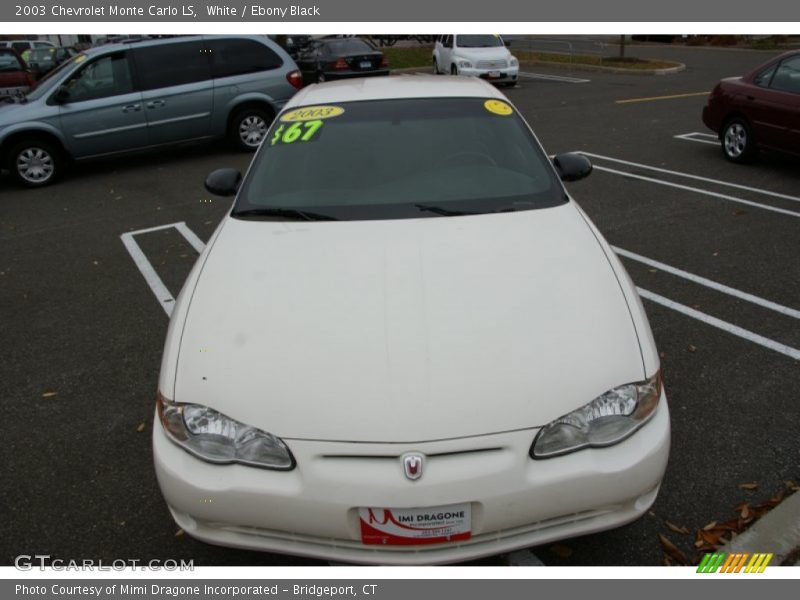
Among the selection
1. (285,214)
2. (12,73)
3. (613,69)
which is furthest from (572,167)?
(613,69)

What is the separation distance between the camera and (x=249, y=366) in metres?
2.34

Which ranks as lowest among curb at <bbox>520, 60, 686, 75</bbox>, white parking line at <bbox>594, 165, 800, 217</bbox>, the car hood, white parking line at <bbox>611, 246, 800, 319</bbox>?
white parking line at <bbox>611, 246, 800, 319</bbox>

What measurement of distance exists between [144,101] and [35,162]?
1.75 metres

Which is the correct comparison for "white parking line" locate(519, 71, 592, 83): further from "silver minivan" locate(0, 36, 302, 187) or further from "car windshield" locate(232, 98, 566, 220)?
"car windshield" locate(232, 98, 566, 220)

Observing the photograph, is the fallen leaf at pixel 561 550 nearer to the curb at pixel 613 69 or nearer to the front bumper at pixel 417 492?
the front bumper at pixel 417 492

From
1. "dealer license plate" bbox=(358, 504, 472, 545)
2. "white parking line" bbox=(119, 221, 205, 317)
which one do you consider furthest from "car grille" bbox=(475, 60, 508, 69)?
"dealer license plate" bbox=(358, 504, 472, 545)

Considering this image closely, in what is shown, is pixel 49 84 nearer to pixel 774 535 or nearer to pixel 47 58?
pixel 774 535

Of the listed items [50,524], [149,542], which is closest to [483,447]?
[149,542]

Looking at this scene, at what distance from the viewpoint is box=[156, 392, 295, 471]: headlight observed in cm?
215

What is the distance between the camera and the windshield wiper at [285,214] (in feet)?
10.6

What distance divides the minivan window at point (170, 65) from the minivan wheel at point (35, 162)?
162 centimetres

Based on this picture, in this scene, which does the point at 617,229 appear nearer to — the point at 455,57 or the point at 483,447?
the point at 483,447

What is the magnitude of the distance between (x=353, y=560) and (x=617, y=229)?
4978mm

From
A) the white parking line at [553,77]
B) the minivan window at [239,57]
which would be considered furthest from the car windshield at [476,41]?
the minivan window at [239,57]
